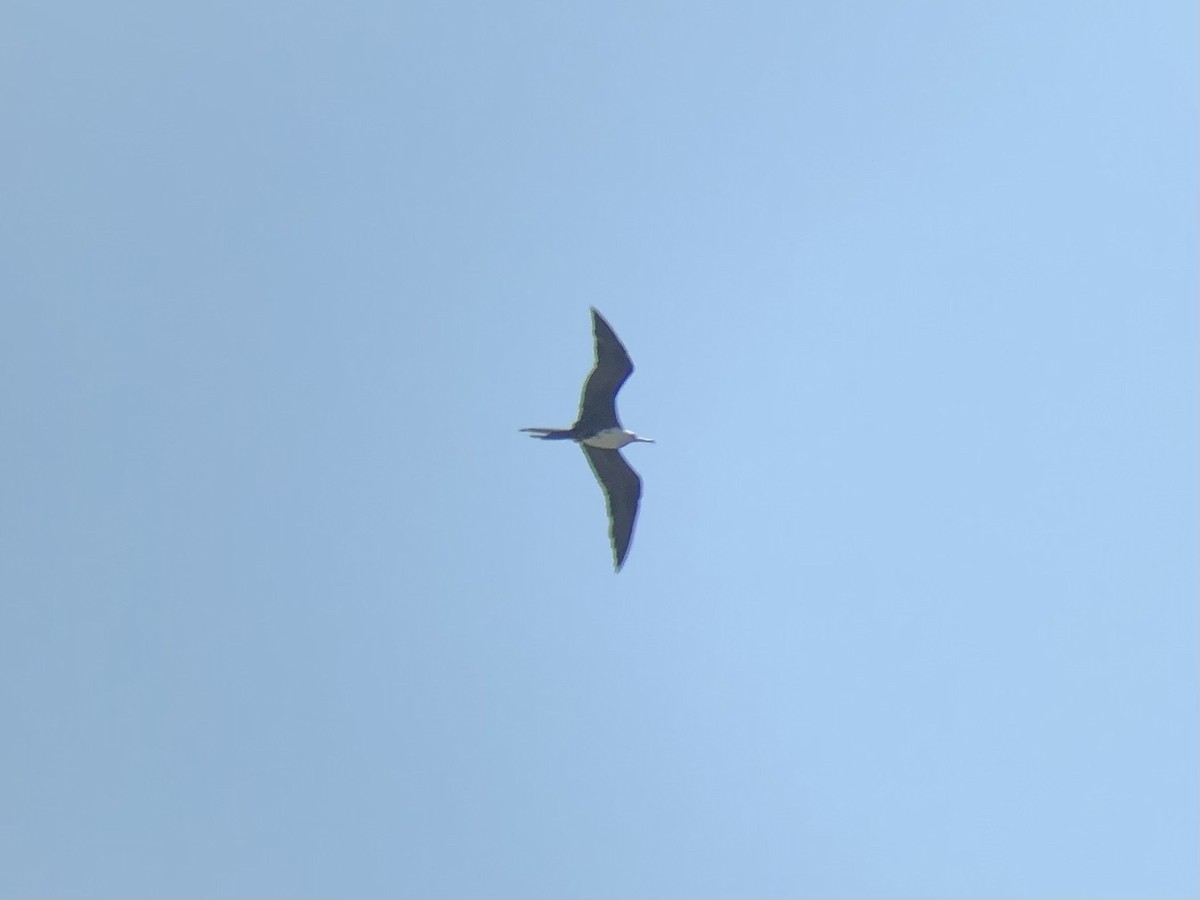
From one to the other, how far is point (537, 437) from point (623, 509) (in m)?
3.17

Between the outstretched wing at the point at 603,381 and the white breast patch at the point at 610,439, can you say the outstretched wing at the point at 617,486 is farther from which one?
the outstretched wing at the point at 603,381

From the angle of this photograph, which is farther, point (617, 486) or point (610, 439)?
point (617, 486)

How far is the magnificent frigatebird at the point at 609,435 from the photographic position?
130 ft

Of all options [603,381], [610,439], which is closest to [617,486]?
[610,439]

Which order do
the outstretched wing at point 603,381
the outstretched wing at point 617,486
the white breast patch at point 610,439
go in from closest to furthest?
the outstretched wing at point 603,381
the white breast patch at point 610,439
the outstretched wing at point 617,486

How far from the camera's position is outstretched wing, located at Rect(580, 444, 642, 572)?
1639 inches

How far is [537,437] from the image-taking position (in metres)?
40.6

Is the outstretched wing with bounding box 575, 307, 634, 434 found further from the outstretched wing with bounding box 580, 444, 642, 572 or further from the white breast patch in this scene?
the outstretched wing with bounding box 580, 444, 642, 572

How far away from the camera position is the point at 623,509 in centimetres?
4175

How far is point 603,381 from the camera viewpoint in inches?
1580

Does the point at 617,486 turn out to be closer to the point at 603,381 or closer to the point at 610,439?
the point at 610,439

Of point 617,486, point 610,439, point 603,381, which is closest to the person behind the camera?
point 603,381

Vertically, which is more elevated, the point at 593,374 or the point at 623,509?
the point at 593,374

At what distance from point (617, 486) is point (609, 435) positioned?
4.91 ft
